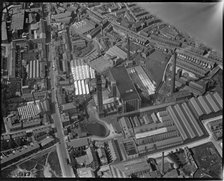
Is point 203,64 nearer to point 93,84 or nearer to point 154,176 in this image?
point 93,84

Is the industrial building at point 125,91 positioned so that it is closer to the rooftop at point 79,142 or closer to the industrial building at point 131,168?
the rooftop at point 79,142

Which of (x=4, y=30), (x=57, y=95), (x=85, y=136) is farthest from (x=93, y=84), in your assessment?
(x=4, y=30)

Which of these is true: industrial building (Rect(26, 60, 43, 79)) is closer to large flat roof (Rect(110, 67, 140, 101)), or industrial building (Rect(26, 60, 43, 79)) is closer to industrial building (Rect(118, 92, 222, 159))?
large flat roof (Rect(110, 67, 140, 101))

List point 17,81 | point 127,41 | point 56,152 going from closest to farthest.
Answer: point 56,152 → point 17,81 → point 127,41

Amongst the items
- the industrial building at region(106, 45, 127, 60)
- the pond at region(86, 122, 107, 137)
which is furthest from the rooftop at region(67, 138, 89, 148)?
the industrial building at region(106, 45, 127, 60)

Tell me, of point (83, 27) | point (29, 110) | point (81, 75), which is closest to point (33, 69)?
point (81, 75)

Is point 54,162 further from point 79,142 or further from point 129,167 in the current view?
point 129,167
